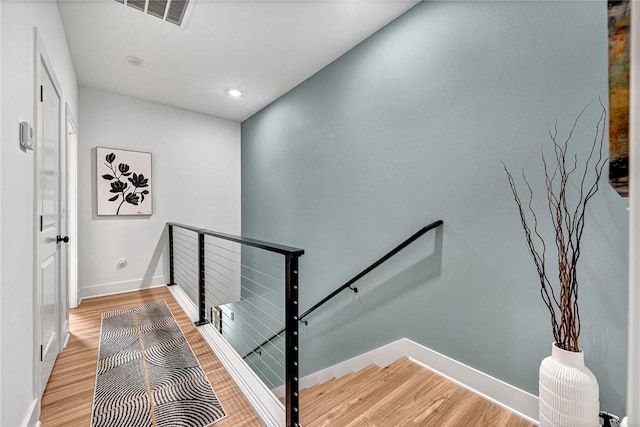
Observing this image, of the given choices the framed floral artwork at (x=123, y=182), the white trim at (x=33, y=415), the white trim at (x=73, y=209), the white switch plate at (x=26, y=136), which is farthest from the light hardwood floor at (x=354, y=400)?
the framed floral artwork at (x=123, y=182)

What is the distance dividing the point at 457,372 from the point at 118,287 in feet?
13.1

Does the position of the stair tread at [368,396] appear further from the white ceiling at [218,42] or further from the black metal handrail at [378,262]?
the white ceiling at [218,42]

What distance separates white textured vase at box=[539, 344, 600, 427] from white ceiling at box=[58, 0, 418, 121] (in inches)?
96.4

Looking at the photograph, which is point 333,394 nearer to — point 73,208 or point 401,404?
point 401,404

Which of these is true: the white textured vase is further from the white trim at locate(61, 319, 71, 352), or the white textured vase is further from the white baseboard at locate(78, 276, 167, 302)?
the white baseboard at locate(78, 276, 167, 302)

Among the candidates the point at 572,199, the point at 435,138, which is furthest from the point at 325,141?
the point at 572,199

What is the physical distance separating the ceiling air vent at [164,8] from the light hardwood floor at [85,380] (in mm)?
2658

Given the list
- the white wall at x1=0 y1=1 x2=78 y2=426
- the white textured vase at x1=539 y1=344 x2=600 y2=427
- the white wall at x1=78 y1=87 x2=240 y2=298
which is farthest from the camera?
the white wall at x1=78 y1=87 x2=240 y2=298

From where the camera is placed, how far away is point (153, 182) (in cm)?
391

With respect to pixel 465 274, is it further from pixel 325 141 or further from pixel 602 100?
pixel 325 141

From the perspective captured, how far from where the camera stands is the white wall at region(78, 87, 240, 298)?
346 cm

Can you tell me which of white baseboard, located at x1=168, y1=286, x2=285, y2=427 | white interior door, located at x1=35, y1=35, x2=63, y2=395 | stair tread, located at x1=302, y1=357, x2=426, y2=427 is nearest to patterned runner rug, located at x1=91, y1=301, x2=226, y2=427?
white baseboard, located at x1=168, y1=286, x2=285, y2=427

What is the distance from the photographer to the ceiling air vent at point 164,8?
2.09 meters

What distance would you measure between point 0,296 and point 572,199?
252 cm
